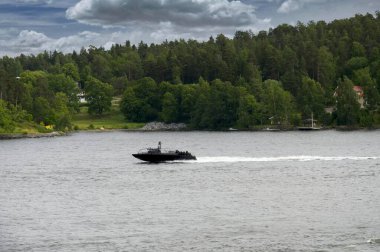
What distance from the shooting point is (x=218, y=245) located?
55.6 m

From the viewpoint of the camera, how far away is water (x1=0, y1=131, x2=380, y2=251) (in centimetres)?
5762

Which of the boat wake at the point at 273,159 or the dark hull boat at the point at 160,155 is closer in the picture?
the dark hull boat at the point at 160,155

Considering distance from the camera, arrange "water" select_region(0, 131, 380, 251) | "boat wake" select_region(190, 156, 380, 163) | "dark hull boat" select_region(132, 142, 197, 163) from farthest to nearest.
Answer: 1. "boat wake" select_region(190, 156, 380, 163)
2. "dark hull boat" select_region(132, 142, 197, 163)
3. "water" select_region(0, 131, 380, 251)

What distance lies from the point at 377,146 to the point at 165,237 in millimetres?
111586

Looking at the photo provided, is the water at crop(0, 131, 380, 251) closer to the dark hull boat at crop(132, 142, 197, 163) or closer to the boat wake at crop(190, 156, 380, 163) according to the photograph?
the boat wake at crop(190, 156, 380, 163)

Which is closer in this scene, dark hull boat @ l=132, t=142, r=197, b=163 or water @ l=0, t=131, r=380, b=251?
water @ l=0, t=131, r=380, b=251

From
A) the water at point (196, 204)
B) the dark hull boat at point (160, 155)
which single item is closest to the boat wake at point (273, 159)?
the water at point (196, 204)

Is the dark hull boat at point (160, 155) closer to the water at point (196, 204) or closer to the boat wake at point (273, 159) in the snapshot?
the water at point (196, 204)

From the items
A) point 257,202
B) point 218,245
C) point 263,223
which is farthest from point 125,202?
point 218,245

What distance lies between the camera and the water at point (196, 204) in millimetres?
57625

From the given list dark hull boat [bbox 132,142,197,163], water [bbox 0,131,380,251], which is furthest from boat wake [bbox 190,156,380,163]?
dark hull boat [bbox 132,142,197,163]

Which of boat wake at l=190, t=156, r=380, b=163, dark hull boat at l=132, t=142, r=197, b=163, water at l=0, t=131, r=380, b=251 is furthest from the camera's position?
boat wake at l=190, t=156, r=380, b=163

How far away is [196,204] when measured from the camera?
254 feet

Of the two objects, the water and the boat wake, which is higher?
the boat wake
